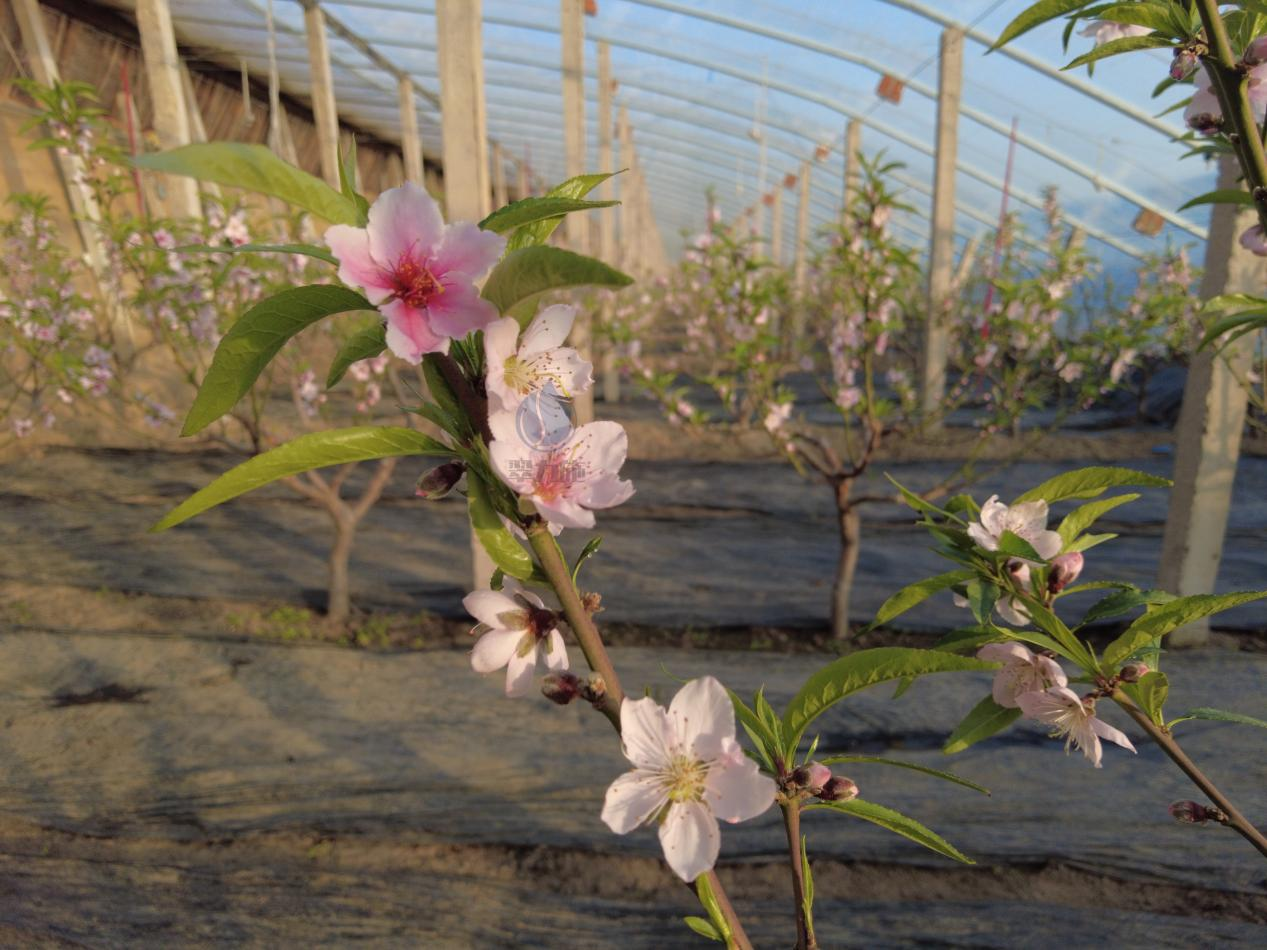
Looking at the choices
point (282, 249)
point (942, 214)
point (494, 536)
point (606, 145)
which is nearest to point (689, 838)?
point (494, 536)

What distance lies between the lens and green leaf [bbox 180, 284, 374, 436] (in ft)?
1.77

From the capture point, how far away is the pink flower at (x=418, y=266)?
55 centimetres

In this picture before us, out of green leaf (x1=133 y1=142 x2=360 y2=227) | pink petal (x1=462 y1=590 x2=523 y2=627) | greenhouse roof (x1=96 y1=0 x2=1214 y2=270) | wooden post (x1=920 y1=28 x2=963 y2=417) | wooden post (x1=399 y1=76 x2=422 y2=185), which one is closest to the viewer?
green leaf (x1=133 y1=142 x2=360 y2=227)

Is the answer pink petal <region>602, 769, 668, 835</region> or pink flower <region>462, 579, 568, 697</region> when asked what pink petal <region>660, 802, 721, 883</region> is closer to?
pink petal <region>602, 769, 668, 835</region>

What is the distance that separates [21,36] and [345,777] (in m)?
7.81

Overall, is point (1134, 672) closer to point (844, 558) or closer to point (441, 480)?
point (441, 480)

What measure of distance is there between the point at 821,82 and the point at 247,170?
37.2 ft

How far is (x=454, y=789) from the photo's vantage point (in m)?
2.45

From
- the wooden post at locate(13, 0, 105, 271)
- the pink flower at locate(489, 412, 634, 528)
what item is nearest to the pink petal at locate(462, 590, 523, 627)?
the pink flower at locate(489, 412, 634, 528)

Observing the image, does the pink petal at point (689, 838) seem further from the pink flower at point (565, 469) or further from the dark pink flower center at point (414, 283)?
the dark pink flower center at point (414, 283)

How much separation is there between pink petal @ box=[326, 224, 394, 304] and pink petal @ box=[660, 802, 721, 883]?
41cm

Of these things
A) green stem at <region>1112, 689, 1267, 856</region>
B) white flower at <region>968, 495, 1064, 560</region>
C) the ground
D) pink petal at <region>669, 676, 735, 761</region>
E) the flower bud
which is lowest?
the ground

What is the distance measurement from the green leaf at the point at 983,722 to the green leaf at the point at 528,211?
0.60 metres

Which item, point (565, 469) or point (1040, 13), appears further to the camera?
point (1040, 13)
